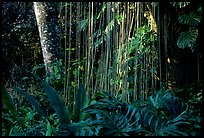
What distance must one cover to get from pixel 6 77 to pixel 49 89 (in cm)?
348

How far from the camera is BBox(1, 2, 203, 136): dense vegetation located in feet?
5.52

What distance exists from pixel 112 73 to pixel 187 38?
2.07ft

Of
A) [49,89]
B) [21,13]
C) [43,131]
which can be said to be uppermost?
[21,13]

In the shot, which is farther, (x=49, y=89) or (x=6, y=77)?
(x=6, y=77)

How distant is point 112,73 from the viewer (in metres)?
2.98

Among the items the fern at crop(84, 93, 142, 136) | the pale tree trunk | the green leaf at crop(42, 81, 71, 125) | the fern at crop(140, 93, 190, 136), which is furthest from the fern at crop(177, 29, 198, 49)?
the pale tree trunk

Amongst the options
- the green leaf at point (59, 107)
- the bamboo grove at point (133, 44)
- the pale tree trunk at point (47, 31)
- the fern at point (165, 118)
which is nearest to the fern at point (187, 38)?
the bamboo grove at point (133, 44)

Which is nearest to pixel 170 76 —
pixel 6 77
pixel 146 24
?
pixel 146 24

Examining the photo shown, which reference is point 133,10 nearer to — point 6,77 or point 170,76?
point 170,76

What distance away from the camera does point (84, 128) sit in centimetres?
166

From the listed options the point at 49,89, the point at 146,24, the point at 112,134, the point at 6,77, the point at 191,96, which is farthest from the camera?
the point at 6,77

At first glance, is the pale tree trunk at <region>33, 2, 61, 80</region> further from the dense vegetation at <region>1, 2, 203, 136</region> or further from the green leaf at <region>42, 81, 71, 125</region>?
the green leaf at <region>42, 81, 71, 125</region>

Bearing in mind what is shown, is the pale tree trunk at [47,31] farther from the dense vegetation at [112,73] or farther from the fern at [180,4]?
the fern at [180,4]

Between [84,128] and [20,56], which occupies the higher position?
[20,56]
